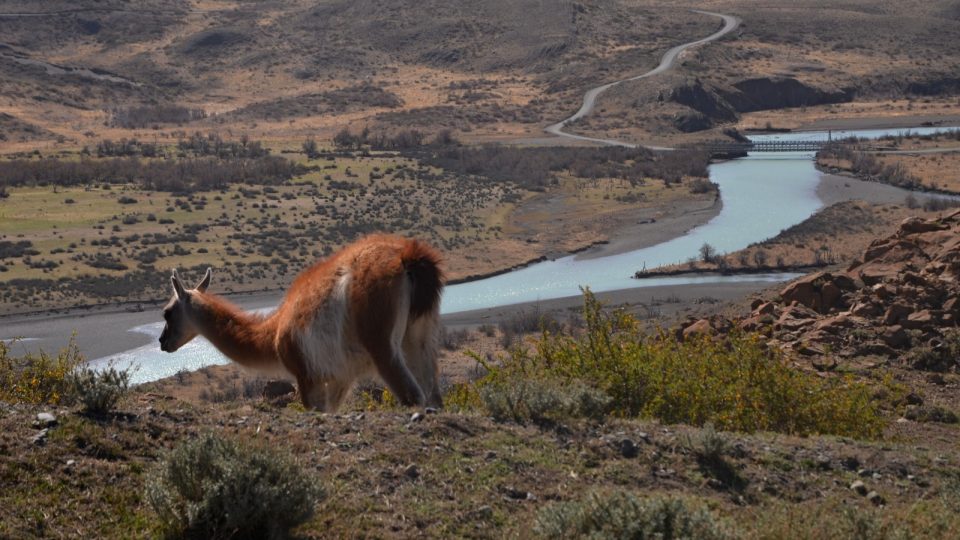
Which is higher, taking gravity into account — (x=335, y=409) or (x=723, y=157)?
(x=335, y=409)

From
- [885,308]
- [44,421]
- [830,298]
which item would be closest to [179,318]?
[44,421]

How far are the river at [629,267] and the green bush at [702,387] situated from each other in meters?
17.5

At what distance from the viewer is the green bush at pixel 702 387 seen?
12.6 m

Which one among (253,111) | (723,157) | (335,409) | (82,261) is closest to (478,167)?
(723,157)

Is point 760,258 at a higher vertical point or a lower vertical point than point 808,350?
lower

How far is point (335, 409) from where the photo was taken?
9852mm

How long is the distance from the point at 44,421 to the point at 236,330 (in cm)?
286

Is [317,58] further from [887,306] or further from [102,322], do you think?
[887,306]

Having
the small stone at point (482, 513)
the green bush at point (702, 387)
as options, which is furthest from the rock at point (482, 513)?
the green bush at point (702, 387)

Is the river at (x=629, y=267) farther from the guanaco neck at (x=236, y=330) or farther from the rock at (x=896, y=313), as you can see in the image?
the guanaco neck at (x=236, y=330)

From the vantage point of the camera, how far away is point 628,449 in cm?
858

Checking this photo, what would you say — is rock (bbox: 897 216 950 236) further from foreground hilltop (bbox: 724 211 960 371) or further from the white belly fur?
the white belly fur

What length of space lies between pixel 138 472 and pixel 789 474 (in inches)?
184

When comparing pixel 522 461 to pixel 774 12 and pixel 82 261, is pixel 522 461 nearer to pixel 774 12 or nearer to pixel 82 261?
pixel 82 261
